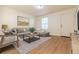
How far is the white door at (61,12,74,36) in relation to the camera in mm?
5839

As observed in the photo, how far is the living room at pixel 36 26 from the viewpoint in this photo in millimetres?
3046

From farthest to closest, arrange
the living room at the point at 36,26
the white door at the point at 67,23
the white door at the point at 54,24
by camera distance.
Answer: the white door at the point at 54,24, the white door at the point at 67,23, the living room at the point at 36,26

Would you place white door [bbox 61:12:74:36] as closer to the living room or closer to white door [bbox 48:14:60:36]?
the living room

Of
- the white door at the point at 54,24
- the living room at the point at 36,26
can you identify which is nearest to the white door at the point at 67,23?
the living room at the point at 36,26

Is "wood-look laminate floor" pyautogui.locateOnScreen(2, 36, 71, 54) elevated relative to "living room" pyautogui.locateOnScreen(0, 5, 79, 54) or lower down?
lower down

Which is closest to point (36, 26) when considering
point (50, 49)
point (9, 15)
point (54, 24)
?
point (9, 15)

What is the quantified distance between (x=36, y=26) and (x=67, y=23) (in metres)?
2.44

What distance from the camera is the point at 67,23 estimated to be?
6.12m

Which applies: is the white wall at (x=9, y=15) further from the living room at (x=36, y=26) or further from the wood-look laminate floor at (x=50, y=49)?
the wood-look laminate floor at (x=50, y=49)

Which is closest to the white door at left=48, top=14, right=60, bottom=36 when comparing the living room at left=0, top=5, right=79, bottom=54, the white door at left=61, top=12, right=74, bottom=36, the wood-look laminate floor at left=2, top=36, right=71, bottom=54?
the living room at left=0, top=5, right=79, bottom=54

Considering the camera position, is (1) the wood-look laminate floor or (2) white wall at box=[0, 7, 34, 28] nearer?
(1) the wood-look laminate floor

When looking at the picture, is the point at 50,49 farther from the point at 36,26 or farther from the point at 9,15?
the point at 9,15
